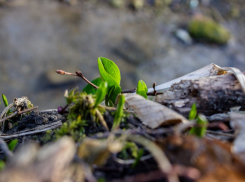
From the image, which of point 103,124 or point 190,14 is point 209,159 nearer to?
point 103,124

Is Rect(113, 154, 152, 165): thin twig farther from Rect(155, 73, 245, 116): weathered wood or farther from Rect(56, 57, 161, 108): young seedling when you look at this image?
Rect(56, 57, 161, 108): young seedling

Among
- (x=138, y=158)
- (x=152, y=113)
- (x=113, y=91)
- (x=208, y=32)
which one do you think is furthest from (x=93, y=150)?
(x=208, y=32)

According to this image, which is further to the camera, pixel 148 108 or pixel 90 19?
pixel 90 19

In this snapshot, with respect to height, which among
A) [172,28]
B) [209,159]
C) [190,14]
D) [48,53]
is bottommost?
[209,159]

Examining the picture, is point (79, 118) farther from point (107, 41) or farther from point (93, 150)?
point (107, 41)

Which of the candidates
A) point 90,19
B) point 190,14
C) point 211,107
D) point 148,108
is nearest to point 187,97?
point 211,107

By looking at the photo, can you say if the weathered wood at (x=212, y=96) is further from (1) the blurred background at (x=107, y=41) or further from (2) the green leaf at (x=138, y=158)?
(1) the blurred background at (x=107, y=41)

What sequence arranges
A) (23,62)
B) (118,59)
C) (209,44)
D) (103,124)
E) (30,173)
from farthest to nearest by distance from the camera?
1. (209,44)
2. (118,59)
3. (23,62)
4. (103,124)
5. (30,173)

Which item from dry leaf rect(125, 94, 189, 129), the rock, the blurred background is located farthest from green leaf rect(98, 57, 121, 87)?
the rock
